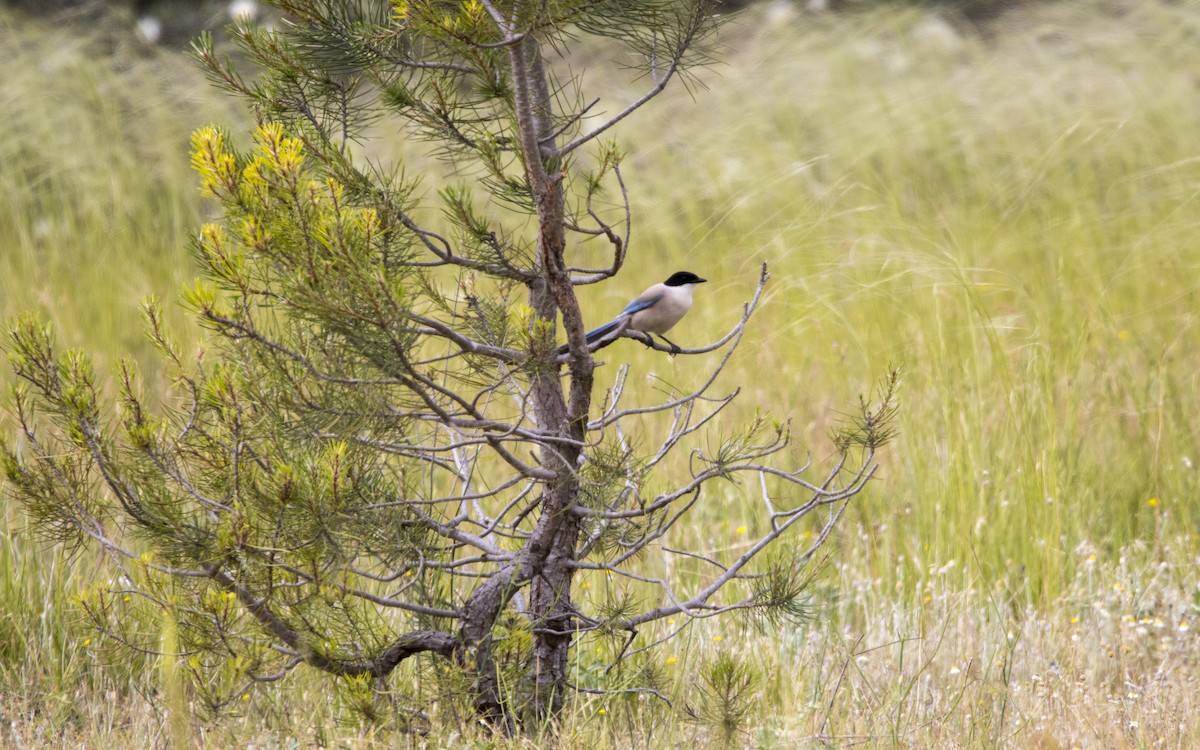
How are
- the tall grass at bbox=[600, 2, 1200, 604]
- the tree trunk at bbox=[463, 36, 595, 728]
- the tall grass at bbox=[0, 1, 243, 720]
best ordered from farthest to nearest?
the tall grass at bbox=[0, 1, 243, 720]
the tall grass at bbox=[600, 2, 1200, 604]
the tree trunk at bbox=[463, 36, 595, 728]

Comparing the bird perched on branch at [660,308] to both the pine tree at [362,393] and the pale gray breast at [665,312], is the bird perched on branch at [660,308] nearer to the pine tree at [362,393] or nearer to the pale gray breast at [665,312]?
the pale gray breast at [665,312]

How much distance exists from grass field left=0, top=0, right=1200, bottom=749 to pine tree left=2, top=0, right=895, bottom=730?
239 mm

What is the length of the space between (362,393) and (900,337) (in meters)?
3.68

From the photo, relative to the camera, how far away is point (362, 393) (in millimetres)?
2121

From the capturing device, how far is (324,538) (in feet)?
7.23

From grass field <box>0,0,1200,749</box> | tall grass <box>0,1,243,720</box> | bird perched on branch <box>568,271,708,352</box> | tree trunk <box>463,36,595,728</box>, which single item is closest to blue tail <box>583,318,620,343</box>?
bird perched on branch <box>568,271,708,352</box>

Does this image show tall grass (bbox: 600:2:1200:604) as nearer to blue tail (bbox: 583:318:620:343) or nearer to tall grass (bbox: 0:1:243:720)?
blue tail (bbox: 583:318:620:343)

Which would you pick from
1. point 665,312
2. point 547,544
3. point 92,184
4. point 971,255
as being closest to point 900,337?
point 971,255

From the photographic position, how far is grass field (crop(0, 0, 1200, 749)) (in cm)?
292

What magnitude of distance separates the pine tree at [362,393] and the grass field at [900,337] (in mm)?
239

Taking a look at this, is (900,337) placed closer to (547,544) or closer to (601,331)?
(601,331)

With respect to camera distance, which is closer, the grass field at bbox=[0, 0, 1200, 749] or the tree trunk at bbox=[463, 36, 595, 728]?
the tree trunk at bbox=[463, 36, 595, 728]

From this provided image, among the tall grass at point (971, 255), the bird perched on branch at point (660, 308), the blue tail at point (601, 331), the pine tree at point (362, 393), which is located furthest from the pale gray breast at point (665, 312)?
the tall grass at point (971, 255)

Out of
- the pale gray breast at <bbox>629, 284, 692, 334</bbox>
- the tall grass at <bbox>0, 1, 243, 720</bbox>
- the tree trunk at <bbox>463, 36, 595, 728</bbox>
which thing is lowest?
the tree trunk at <bbox>463, 36, 595, 728</bbox>
